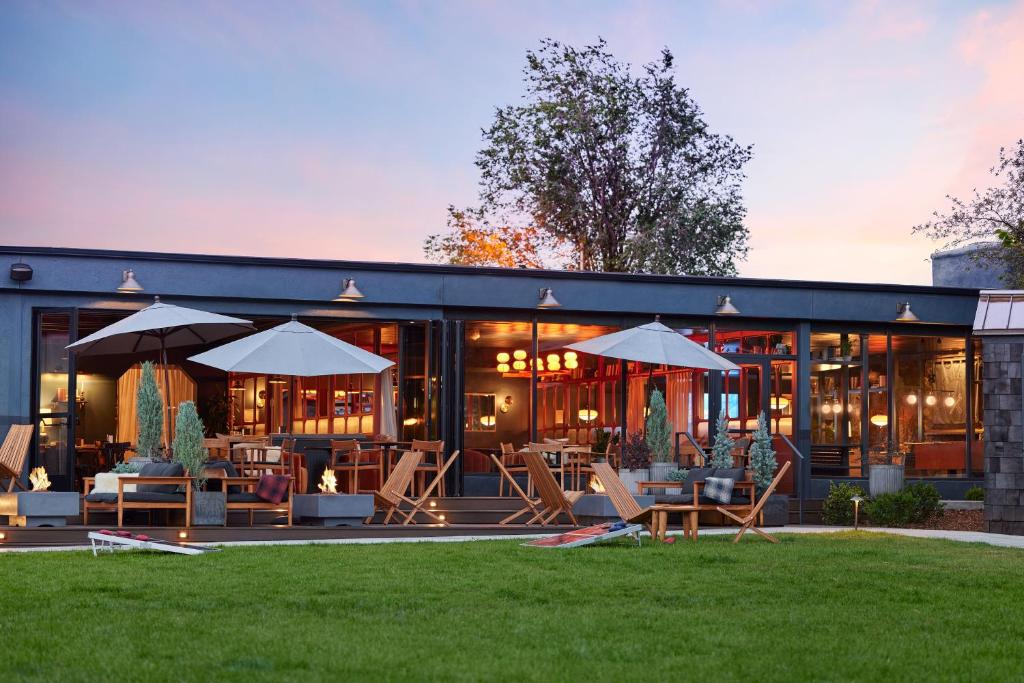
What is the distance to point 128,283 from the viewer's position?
50.6 ft

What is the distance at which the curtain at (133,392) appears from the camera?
22.4 m

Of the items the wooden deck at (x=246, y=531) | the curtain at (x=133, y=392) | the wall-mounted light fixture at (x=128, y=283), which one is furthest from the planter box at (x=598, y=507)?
the curtain at (x=133, y=392)

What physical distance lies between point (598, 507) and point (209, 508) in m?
3.95

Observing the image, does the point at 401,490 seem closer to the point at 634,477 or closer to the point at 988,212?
the point at 634,477

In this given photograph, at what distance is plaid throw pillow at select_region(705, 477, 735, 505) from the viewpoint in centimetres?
1190

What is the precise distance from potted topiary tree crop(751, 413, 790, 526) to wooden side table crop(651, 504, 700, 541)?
7.84 ft

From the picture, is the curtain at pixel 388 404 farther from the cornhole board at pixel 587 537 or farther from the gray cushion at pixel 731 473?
the cornhole board at pixel 587 537

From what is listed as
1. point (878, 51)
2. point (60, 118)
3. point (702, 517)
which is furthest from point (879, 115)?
point (60, 118)

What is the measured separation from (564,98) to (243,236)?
910 cm

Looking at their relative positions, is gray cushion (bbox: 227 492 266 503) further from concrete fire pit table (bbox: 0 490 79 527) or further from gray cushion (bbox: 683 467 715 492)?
gray cushion (bbox: 683 467 715 492)

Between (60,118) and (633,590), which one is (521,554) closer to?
(633,590)

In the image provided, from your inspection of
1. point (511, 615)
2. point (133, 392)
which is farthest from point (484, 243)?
point (511, 615)

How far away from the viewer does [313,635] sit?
19.5 ft

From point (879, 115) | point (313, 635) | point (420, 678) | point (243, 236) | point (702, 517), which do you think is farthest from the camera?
point (243, 236)
